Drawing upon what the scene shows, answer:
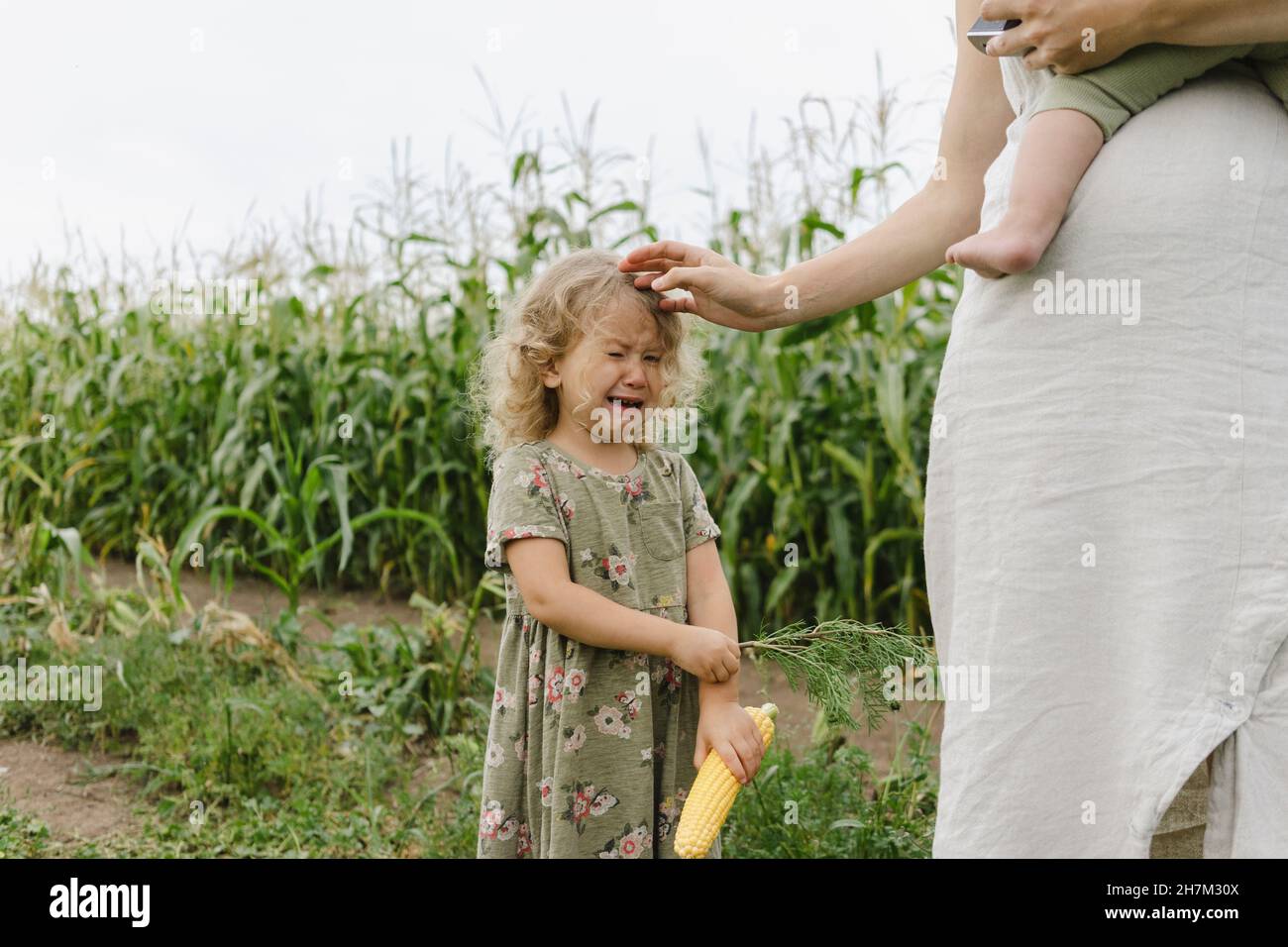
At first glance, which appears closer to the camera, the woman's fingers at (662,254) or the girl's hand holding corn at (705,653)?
the girl's hand holding corn at (705,653)

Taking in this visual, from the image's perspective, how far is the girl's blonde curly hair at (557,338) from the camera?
1923 mm

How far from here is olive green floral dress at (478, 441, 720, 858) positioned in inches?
74.2

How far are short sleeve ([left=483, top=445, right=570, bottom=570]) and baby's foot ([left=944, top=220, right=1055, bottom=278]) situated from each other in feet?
2.57

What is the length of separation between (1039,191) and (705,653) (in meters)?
0.81

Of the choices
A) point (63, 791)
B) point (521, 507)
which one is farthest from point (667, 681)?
point (63, 791)

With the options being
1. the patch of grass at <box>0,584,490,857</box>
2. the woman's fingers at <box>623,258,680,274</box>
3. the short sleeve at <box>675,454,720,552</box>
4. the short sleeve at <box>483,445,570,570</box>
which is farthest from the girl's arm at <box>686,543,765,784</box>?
the patch of grass at <box>0,584,490,857</box>

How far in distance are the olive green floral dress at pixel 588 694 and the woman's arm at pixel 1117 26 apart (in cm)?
92

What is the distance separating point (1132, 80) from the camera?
1.35m

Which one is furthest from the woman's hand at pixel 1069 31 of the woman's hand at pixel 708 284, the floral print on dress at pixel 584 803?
the floral print on dress at pixel 584 803

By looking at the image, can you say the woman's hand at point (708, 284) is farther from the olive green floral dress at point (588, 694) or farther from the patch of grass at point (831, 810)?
the patch of grass at point (831, 810)

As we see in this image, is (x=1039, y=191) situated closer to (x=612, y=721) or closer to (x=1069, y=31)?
(x=1069, y=31)

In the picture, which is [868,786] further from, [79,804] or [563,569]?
[79,804]

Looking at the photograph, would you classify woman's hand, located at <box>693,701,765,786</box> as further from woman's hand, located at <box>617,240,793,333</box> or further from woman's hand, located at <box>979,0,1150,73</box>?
woman's hand, located at <box>979,0,1150,73</box>
